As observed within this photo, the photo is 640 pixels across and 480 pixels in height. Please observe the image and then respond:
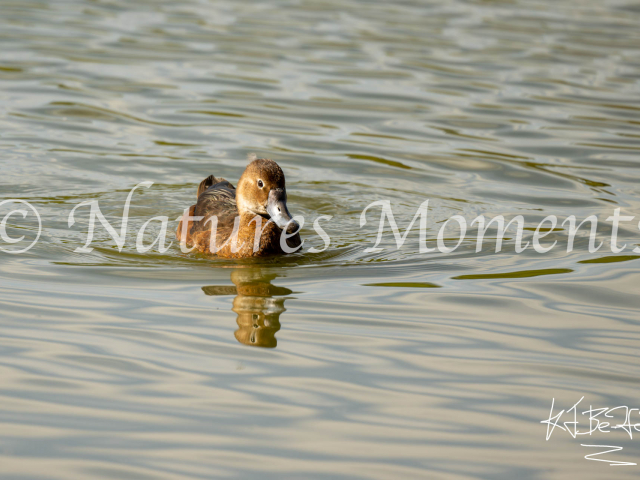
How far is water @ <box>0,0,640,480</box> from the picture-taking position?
4105 mm

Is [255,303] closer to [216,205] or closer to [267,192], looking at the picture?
[267,192]

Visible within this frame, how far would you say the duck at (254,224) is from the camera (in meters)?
7.01

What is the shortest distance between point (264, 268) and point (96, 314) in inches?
64.9

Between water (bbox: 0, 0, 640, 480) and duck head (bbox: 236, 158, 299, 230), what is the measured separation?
43 centimetres

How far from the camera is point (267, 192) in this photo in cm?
708

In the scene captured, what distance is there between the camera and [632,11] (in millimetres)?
20672

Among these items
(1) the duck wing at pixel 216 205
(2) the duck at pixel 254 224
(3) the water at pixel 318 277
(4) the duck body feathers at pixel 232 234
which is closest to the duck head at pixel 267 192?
(2) the duck at pixel 254 224

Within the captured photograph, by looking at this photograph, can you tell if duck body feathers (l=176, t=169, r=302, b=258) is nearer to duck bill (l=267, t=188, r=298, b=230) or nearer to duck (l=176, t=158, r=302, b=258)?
duck (l=176, t=158, r=302, b=258)

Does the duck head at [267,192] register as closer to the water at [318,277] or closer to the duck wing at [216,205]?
the duck wing at [216,205]

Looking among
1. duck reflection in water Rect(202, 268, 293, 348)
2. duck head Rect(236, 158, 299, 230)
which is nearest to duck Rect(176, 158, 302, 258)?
duck head Rect(236, 158, 299, 230)

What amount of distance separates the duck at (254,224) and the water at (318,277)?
0.72ft

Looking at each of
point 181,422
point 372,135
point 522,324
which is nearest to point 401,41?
point 372,135
